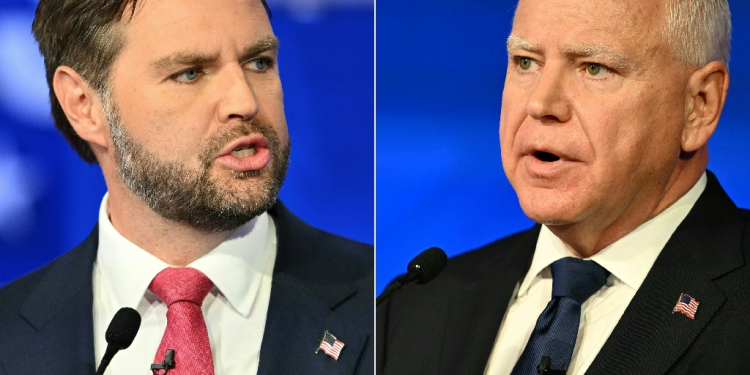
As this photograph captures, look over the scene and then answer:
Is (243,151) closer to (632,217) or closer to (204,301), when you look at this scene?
(204,301)

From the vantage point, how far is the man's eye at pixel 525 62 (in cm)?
306

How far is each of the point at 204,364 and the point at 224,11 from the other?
1.11 m

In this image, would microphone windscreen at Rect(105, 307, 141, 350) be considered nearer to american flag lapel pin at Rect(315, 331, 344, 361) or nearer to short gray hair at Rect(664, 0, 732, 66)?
american flag lapel pin at Rect(315, 331, 344, 361)

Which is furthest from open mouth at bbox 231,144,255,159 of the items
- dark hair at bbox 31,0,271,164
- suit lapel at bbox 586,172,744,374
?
suit lapel at bbox 586,172,744,374

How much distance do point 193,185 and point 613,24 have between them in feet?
4.55

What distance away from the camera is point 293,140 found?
10.7ft

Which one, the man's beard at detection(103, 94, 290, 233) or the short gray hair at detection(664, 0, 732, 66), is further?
the man's beard at detection(103, 94, 290, 233)

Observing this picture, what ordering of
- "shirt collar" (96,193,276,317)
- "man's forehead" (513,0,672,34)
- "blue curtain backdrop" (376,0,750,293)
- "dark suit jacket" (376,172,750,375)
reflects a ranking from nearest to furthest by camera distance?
"dark suit jacket" (376,172,750,375) < "man's forehead" (513,0,672,34) < "shirt collar" (96,193,276,317) < "blue curtain backdrop" (376,0,750,293)

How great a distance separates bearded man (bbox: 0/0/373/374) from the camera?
9.74ft

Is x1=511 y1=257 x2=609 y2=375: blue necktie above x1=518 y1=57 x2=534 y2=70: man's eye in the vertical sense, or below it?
below

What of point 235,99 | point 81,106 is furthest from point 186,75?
point 81,106

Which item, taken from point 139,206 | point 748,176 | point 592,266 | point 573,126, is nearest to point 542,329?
point 592,266

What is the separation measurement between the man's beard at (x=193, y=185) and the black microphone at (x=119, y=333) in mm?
400

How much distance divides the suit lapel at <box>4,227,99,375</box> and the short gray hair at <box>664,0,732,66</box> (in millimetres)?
1979
